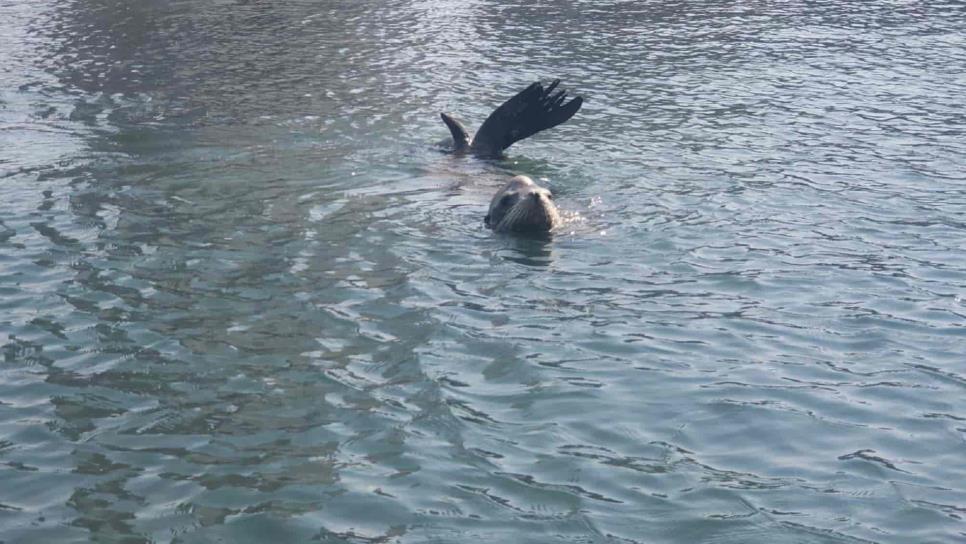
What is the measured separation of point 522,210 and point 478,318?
2927mm

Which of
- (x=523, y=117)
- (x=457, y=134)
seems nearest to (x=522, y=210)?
(x=523, y=117)

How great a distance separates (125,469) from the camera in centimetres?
800

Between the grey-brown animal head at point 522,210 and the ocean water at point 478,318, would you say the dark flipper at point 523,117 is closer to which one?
the ocean water at point 478,318

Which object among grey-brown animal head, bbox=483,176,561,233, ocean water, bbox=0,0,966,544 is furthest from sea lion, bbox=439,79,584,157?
grey-brown animal head, bbox=483,176,561,233

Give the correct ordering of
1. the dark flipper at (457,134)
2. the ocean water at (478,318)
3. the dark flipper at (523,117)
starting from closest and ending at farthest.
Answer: the ocean water at (478,318) < the dark flipper at (523,117) < the dark flipper at (457,134)

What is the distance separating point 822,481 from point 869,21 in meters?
26.0

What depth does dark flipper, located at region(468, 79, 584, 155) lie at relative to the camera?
1761 cm

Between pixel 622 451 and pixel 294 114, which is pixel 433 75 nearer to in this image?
pixel 294 114

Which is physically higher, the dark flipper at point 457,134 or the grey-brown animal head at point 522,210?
the grey-brown animal head at point 522,210

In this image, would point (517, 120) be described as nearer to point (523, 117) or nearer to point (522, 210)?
point (523, 117)

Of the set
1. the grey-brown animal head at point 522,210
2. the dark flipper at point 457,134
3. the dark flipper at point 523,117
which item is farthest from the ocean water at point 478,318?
the dark flipper at point 457,134

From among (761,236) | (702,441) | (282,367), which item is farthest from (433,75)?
(702,441)

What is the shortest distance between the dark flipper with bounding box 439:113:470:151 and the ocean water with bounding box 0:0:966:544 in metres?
0.52

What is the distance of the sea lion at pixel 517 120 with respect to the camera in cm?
1761
